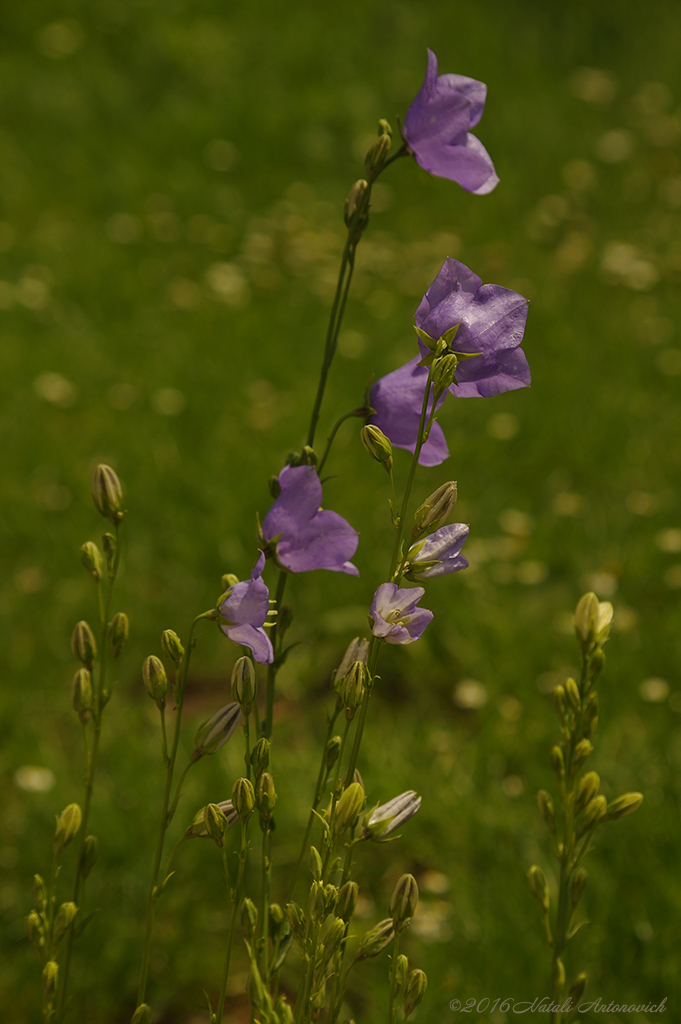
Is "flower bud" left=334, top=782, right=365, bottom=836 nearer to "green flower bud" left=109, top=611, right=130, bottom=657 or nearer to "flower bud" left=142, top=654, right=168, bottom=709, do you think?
"flower bud" left=142, top=654, right=168, bottom=709

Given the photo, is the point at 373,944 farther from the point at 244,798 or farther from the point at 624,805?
the point at 624,805

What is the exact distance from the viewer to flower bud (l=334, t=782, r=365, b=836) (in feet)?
3.47

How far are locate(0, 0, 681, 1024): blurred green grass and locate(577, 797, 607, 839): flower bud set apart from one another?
29.8 inches

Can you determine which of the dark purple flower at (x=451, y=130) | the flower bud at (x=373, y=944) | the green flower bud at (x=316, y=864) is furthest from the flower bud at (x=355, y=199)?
the flower bud at (x=373, y=944)

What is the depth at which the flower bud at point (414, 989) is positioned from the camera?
1103mm

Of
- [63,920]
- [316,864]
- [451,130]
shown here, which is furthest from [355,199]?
[63,920]

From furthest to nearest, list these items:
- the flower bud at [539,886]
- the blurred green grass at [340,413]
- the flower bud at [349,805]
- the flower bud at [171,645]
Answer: the blurred green grass at [340,413]
the flower bud at [539,886]
the flower bud at [171,645]
the flower bud at [349,805]

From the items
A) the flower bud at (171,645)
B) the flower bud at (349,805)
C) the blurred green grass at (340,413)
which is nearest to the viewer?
the flower bud at (349,805)

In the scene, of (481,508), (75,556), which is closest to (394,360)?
(481,508)

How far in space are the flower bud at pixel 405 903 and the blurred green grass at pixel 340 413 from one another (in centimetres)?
81

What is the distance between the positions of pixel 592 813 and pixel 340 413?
2.55 meters

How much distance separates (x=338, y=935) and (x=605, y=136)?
5.94m

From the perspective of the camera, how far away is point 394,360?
4.11 m

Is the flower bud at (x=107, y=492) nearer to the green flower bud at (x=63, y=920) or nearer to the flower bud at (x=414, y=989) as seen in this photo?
the green flower bud at (x=63, y=920)
